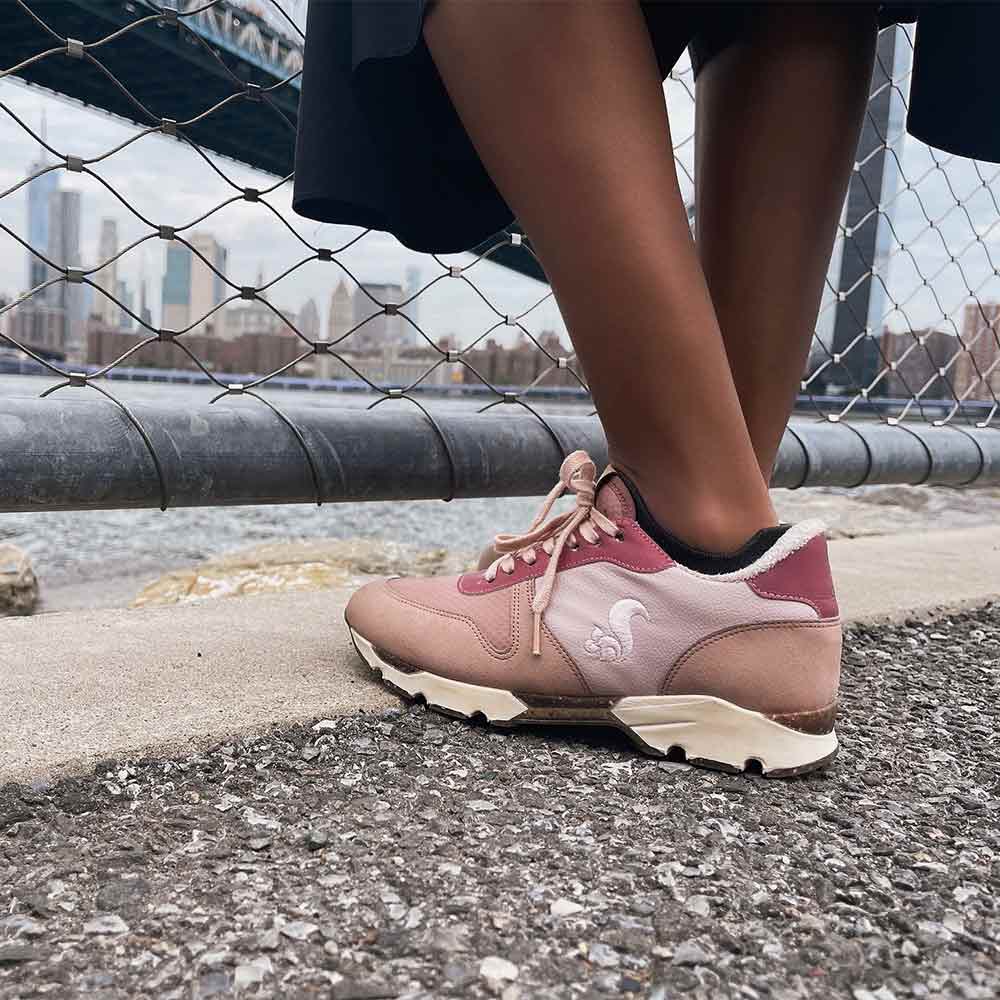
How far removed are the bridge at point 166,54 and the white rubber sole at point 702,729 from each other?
2.32 feet

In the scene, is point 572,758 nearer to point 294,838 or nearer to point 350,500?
point 294,838

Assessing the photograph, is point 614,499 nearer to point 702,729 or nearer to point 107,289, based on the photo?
point 702,729

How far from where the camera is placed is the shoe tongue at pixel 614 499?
641 millimetres

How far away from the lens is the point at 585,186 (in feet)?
1.85

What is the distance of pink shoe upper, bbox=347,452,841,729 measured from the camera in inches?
23.7

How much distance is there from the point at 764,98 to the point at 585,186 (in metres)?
Answer: 0.21

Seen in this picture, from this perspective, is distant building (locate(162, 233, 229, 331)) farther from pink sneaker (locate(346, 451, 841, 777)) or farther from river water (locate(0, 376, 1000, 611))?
river water (locate(0, 376, 1000, 611))

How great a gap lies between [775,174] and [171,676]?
0.57 metres

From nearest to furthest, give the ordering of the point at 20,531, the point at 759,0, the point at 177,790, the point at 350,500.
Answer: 1. the point at 177,790
2. the point at 759,0
3. the point at 350,500
4. the point at 20,531

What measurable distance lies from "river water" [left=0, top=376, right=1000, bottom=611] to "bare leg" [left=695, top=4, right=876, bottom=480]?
147cm

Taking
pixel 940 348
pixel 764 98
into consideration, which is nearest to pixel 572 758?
pixel 764 98

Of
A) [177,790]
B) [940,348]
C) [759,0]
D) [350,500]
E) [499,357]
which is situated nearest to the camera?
[177,790]

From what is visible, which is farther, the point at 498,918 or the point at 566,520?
the point at 566,520

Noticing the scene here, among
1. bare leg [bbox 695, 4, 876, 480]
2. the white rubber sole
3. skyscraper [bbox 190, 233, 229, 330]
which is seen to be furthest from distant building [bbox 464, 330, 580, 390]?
the white rubber sole
